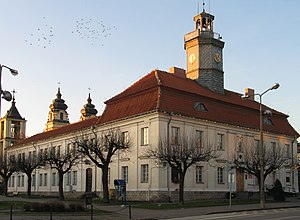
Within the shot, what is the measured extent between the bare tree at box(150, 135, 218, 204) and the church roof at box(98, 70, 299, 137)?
2788 mm

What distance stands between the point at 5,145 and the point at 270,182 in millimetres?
52526

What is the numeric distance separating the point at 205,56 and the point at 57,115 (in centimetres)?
4754

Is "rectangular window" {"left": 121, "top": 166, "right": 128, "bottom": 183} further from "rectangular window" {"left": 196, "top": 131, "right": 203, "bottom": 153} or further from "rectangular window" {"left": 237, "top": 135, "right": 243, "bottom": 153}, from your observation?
"rectangular window" {"left": 237, "top": 135, "right": 243, "bottom": 153}

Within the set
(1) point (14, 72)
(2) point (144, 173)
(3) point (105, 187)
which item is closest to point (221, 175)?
(2) point (144, 173)

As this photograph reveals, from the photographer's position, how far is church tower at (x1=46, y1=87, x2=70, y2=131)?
8956 cm

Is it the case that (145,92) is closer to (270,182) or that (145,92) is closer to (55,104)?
(270,182)

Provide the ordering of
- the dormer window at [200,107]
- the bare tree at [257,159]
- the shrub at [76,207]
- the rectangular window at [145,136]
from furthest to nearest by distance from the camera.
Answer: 1. the dormer window at [200,107]
2. the rectangular window at [145,136]
3. the bare tree at [257,159]
4. the shrub at [76,207]

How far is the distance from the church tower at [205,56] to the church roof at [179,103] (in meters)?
1.44

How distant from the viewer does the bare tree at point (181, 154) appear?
33656mm

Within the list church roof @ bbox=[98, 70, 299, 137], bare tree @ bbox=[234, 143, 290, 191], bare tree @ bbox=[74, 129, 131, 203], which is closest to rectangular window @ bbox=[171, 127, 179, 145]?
church roof @ bbox=[98, 70, 299, 137]

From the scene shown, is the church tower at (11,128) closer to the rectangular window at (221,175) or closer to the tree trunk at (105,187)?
the tree trunk at (105,187)

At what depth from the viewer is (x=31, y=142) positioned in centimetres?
6600

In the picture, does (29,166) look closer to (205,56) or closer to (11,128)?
(205,56)

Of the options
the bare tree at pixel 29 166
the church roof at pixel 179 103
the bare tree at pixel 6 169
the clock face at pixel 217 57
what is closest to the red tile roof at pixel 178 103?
the church roof at pixel 179 103
